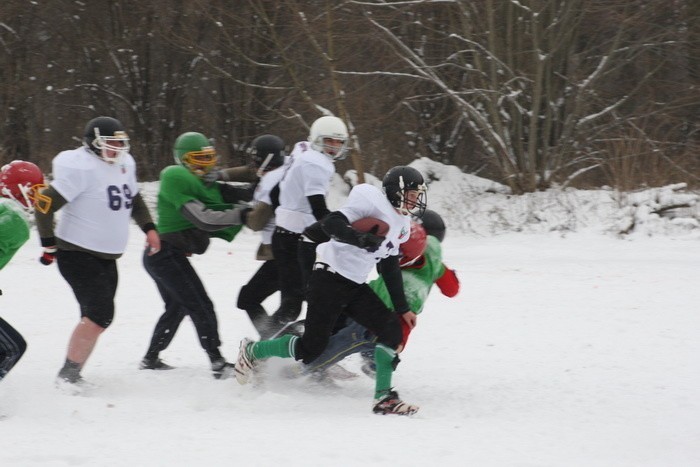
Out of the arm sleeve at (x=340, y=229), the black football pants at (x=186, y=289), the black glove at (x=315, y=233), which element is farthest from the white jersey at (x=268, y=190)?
the arm sleeve at (x=340, y=229)

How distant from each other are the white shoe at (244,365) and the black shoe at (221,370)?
32 centimetres

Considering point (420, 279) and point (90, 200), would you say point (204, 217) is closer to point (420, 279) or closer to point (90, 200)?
point (90, 200)

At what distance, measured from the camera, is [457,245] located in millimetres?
13391

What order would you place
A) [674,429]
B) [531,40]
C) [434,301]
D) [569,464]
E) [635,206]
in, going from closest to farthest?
[569,464], [674,429], [434,301], [635,206], [531,40]

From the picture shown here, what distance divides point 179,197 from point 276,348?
50.7 inches

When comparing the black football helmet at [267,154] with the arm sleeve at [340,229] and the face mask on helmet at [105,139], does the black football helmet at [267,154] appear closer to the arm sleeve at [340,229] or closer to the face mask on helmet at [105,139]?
the face mask on helmet at [105,139]

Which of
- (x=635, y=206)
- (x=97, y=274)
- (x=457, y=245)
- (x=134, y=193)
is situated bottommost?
(x=457, y=245)

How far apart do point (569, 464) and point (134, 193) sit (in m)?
3.37

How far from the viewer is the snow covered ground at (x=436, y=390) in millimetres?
4363

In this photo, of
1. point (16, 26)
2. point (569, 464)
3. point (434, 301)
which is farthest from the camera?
point (16, 26)

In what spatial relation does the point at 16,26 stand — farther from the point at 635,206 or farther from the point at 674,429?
the point at 674,429

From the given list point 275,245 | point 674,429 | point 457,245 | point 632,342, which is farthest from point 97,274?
point 457,245

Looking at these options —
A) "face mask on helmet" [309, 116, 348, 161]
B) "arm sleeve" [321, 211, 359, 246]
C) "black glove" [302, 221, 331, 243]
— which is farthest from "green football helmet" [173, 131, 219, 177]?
"arm sleeve" [321, 211, 359, 246]

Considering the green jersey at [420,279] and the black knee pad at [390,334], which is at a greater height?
the green jersey at [420,279]
